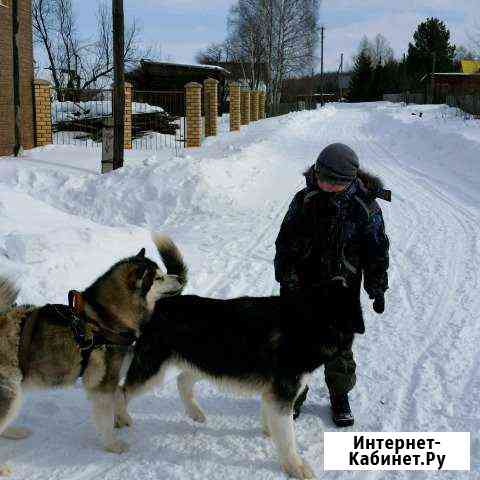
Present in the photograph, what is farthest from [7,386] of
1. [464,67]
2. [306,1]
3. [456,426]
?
[464,67]

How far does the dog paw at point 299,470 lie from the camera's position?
9.91 ft

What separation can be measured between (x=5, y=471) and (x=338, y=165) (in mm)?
2594

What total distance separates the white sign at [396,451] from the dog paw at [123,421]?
4.20 ft

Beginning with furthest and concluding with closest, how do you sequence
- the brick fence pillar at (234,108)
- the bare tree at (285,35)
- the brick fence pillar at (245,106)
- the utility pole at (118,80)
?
the bare tree at (285,35) < the brick fence pillar at (245,106) < the brick fence pillar at (234,108) < the utility pole at (118,80)

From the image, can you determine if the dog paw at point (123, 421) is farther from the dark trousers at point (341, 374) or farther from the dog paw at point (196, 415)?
the dark trousers at point (341, 374)

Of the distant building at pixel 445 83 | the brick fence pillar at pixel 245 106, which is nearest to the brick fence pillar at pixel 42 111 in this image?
the brick fence pillar at pixel 245 106

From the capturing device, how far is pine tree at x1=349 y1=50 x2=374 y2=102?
8219 cm

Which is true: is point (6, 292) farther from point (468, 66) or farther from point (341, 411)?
point (468, 66)

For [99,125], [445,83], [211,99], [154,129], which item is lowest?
[154,129]

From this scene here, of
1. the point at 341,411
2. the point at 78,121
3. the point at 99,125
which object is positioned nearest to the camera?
the point at 341,411

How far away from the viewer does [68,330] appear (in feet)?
10.3

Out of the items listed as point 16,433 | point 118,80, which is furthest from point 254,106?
point 16,433

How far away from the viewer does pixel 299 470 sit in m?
3.02

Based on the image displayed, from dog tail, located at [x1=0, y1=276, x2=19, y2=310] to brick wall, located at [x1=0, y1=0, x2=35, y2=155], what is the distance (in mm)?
12408
